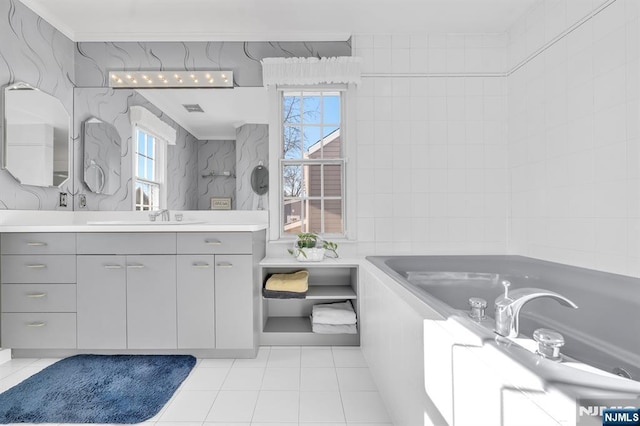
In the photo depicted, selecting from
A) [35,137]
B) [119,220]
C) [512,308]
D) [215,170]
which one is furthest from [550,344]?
[35,137]

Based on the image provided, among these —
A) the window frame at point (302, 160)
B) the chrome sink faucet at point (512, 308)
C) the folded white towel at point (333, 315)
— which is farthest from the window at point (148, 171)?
the chrome sink faucet at point (512, 308)

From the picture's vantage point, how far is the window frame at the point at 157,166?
267 cm

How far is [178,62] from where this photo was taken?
8.88 feet

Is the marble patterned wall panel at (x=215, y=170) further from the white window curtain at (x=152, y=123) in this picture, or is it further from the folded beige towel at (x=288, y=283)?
the folded beige towel at (x=288, y=283)

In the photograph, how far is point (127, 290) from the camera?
2.15 metres

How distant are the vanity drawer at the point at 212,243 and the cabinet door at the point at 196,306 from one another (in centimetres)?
9

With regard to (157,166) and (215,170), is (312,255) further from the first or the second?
(157,166)

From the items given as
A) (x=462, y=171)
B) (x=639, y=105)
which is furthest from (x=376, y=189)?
(x=639, y=105)

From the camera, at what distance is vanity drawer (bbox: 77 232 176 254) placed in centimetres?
216

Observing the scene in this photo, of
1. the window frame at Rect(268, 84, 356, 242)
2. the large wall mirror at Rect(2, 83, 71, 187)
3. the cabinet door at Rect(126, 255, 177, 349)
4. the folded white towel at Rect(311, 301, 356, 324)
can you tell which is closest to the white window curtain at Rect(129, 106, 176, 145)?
the large wall mirror at Rect(2, 83, 71, 187)

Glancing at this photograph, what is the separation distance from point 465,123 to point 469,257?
3.59ft

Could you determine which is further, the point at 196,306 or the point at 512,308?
the point at 196,306

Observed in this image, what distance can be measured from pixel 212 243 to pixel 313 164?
1.07 metres

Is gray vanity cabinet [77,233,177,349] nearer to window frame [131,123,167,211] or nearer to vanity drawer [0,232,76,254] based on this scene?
vanity drawer [0,232,76,254]
